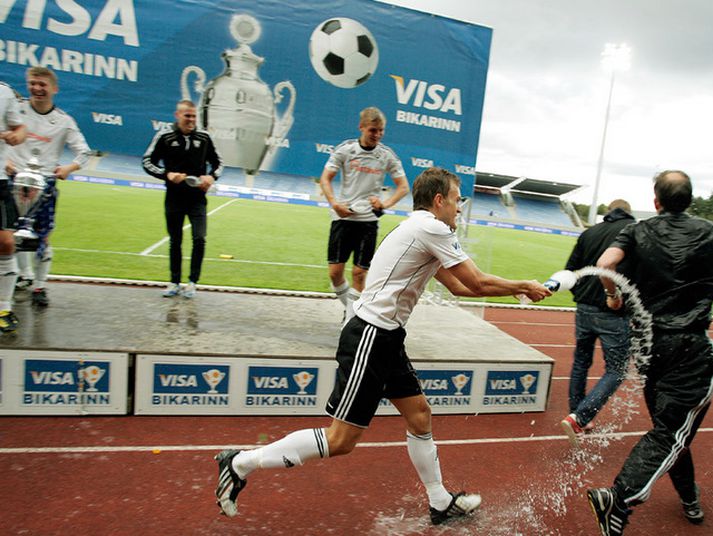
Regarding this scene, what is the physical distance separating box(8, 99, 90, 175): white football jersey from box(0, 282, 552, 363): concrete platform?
137 cm

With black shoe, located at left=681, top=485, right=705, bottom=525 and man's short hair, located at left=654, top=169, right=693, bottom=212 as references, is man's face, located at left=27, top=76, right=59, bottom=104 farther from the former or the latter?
black shoe, located at left=681, top=485, right=705, bottom=525

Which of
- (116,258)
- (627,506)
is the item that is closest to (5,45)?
(116,258)

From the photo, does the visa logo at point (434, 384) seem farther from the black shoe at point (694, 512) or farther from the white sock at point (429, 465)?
the black shoe at point (694, 512)

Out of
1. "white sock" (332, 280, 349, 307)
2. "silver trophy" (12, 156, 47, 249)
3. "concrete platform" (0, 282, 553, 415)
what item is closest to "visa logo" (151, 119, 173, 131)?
"concrete platform" (0, 282, 553, 415)

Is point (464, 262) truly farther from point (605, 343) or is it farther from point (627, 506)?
point (605, 343)

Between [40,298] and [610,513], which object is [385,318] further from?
[40,298]

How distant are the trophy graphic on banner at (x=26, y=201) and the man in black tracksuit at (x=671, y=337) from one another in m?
4.43

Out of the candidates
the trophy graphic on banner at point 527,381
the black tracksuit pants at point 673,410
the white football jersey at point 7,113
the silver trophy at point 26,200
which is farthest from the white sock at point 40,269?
the black tracksuit pants at point 673,410

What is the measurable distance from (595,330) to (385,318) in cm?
254

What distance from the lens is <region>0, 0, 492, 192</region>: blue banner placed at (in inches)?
264

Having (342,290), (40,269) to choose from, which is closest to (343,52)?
(342,290)

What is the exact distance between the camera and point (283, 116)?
741 cm

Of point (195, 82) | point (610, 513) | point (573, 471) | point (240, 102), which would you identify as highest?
point (195, 82)

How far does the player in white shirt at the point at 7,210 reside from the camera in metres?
4.12
